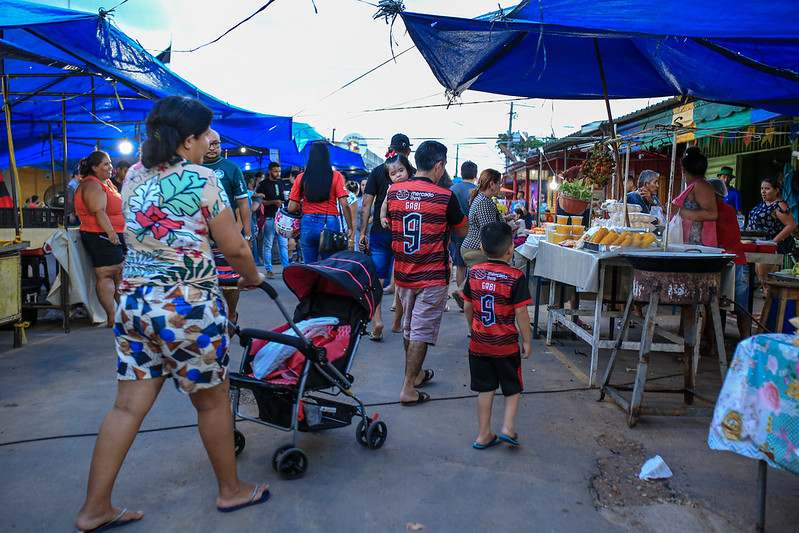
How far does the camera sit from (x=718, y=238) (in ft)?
19.3

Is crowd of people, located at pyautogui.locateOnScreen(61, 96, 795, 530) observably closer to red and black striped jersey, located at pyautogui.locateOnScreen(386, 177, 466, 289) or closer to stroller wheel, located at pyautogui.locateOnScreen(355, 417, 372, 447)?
red and black striped jersey, located at pyautogui.locateOnScreen(386, 177, 466, 289)

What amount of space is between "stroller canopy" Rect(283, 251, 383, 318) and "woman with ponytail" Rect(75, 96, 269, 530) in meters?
0.90

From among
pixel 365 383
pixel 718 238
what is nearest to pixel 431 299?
pixel 365 383

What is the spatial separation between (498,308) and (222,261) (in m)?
2.61

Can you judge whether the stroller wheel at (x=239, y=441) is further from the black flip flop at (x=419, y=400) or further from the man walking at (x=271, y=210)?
the man walking at (x=271, y=210)

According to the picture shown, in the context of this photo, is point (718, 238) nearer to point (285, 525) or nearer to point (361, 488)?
point (361, 488)

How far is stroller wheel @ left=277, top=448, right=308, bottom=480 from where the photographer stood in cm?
310

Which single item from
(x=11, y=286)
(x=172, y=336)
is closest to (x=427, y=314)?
(x=172, y=336)

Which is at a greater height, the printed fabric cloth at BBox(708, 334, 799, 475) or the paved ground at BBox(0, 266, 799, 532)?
the printed fabric cloth at BBox(708, 334, 799, 475)

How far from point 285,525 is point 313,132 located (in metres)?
13.5

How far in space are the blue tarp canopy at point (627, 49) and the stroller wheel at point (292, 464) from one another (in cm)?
289

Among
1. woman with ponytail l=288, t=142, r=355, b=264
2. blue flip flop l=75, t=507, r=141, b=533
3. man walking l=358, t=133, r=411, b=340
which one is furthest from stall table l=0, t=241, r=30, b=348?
blue flip flop l=75, t=507, r=141, b=533

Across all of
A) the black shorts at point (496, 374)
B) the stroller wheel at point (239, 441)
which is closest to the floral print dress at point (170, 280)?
the stroller wheel at point (239, 441)

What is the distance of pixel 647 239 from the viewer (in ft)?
17.2
